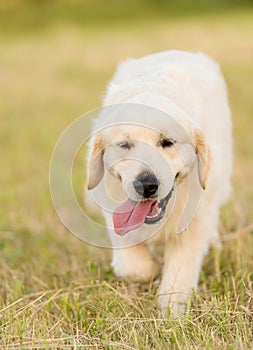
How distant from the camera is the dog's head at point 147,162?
136 inches

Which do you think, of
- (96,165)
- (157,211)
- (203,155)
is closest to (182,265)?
(157,211)

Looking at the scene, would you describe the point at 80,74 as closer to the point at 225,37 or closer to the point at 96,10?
the point at 225,37

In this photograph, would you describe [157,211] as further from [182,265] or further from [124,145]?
[182,265]

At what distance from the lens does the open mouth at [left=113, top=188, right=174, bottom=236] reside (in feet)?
11.6

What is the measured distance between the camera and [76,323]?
336 centimetres

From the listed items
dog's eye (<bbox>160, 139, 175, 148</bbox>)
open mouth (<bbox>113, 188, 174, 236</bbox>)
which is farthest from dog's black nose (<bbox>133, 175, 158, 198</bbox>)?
dog's eye (<bbox>160, 139, 175, 148</bbox>)

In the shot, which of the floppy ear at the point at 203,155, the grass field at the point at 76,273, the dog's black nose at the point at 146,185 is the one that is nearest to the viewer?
the grass field at the point at 76,273

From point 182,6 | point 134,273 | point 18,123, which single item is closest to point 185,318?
point 134,273

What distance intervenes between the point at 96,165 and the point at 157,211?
1.73ft

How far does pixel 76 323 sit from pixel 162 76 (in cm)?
165

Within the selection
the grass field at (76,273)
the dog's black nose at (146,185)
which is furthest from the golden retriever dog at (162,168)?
the grass field at (76,273)

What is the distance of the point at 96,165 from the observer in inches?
152

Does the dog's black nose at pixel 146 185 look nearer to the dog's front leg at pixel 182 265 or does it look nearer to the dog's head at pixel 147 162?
the dog's head at pixel 147 162

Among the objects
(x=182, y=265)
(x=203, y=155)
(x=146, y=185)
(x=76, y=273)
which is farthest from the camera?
(x=76, y=273)
